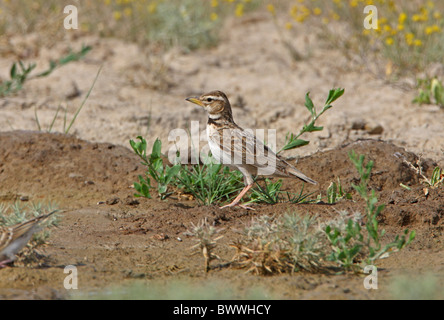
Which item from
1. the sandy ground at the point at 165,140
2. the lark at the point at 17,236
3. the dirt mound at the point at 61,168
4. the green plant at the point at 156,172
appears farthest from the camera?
the dirt mound at the point at 61,168

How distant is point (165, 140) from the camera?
8555mm

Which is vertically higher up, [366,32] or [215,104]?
[366,32]

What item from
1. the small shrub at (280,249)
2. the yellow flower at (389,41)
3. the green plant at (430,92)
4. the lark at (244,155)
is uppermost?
the yellow flower at (389,41)

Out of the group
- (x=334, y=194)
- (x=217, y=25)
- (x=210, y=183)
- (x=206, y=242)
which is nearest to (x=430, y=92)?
(x=334, y=194)

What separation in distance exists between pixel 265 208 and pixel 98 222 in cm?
156

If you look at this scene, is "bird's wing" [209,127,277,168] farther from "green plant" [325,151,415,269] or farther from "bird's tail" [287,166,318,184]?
"green plant" [325,151,415,269]

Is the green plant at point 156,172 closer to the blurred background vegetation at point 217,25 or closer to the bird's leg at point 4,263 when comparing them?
the bird's leg at point 4,263

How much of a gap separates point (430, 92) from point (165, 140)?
3.81 m

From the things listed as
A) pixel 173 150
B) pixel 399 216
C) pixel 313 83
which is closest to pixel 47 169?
pixel 173 150

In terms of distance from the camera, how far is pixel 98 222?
6.26 m

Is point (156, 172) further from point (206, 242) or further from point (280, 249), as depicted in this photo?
point (280, 249)

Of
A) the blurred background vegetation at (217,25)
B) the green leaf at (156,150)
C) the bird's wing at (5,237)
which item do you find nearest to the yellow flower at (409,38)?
the blurred background vegetation at (217,25)

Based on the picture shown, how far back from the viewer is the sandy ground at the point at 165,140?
5.03 meters

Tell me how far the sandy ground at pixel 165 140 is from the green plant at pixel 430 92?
17 centimetres
